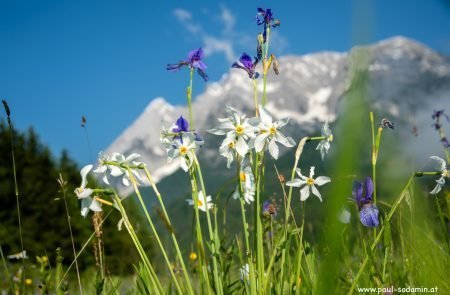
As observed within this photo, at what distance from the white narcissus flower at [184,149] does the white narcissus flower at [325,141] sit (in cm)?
57

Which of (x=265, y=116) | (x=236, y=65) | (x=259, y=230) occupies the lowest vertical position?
(x=259, y=230)

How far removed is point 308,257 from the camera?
234cm

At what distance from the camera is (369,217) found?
6.88ft

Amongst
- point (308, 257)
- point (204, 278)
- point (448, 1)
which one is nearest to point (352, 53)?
point (448, 1)

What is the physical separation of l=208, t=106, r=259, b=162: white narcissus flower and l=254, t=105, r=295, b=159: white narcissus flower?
36 millimetres

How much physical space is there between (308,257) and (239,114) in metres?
0.80

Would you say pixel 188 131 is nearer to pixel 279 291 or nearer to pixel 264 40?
pixel 264 40

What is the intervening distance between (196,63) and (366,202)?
1096mm

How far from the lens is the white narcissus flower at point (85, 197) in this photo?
2057 millimetres

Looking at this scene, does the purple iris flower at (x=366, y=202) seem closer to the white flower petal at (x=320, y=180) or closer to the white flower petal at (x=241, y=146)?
the white flower petal at (x=320, y=180)

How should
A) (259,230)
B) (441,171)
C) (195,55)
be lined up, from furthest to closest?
(195,55) < (441,171) < (259,230)

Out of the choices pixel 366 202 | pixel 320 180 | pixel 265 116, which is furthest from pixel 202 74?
pixel 366 202

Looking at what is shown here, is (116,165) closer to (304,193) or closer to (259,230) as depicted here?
(259,230)

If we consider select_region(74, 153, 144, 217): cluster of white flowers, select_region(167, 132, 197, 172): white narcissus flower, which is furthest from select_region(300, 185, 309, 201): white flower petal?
select_region(74, 153, 144, 217): cluster of white flowers
